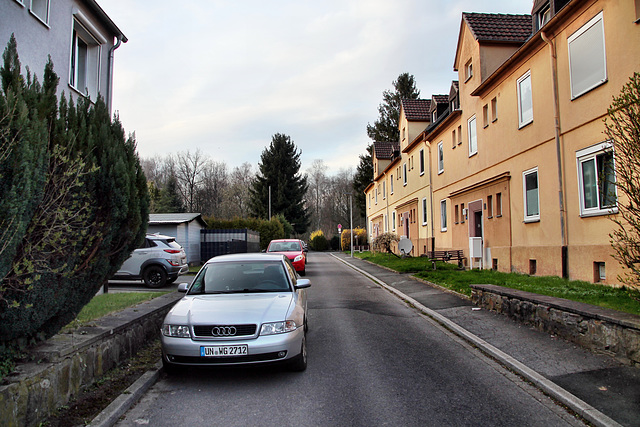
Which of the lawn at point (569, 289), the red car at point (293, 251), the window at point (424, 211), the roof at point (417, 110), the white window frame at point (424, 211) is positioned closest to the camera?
the lawn at point (569, 289)

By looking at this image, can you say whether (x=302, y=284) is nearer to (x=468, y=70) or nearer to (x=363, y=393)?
(x=363, y=393)

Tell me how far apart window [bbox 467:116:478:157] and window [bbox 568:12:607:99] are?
7.32 meters

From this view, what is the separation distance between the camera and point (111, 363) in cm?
566

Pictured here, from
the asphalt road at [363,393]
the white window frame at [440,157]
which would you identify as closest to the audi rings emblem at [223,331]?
the asphalt road at [363,393]

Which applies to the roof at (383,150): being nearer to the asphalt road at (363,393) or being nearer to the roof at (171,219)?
the roof at (171,219)

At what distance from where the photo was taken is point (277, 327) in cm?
553

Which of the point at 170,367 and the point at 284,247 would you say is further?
the point at 284,247

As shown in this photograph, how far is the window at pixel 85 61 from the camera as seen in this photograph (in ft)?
38.6

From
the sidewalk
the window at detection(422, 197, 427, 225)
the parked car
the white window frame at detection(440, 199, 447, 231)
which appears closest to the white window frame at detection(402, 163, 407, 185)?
the window at detection(422, 197, 427, 225)

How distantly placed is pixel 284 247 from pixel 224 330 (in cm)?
1688

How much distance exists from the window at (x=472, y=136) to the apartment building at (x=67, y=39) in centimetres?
1367

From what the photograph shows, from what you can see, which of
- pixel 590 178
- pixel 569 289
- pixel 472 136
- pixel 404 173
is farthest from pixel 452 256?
pixel 404 173

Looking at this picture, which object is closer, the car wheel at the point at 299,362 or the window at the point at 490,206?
the car wheel at the point at 299,362

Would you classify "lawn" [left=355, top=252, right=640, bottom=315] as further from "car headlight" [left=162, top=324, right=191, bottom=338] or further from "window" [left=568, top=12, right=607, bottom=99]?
"car headlight" [left=162, top=324, right=191, bottom=338]
